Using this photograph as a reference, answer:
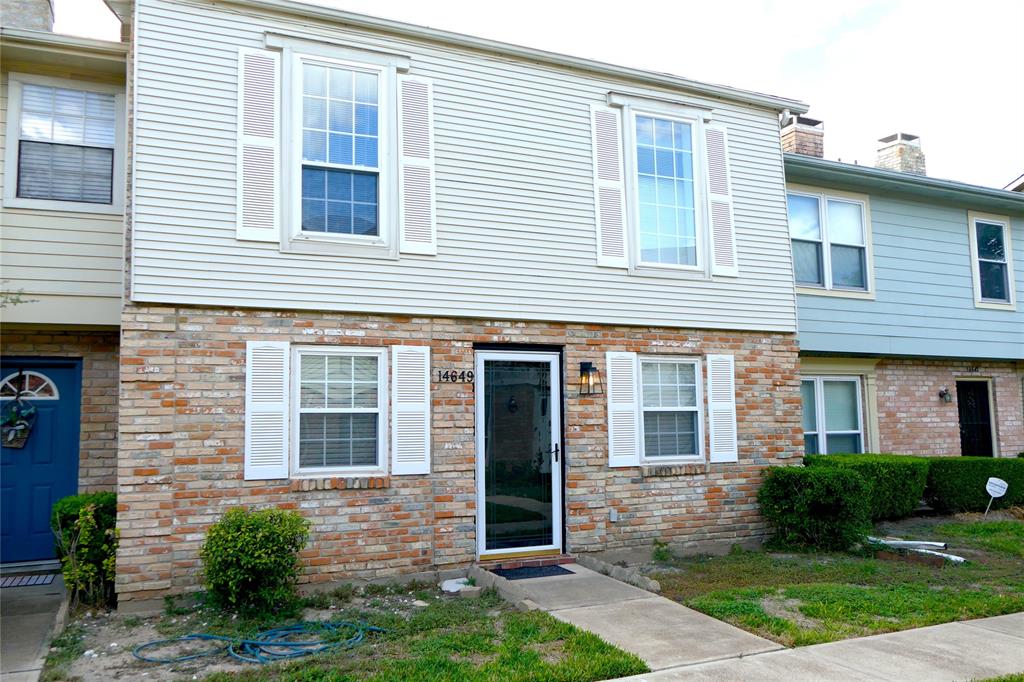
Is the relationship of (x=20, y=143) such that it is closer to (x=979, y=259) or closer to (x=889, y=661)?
(x=889, y=661)

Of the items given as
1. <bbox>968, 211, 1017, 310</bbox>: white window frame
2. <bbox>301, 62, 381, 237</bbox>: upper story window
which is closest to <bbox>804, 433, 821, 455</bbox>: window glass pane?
<bbox>968, 211, 1017, 310</bbox>: white window frame

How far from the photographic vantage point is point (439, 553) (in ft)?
25.7

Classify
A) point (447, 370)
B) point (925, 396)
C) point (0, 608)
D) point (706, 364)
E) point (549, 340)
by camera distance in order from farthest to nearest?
point (925, 396), point (706, 364), point (549, 340), point (447, 370), point (0, 608)

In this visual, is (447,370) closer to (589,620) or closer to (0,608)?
(589,620)

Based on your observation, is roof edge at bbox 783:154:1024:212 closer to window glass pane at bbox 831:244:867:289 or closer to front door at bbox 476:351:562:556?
window glass pane at bbox 831:244:867:289

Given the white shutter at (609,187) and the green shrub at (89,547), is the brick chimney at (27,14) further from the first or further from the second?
the white shutter at (609,187)

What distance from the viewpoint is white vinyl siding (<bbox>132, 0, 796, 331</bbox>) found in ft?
23.6

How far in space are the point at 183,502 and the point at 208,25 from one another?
4.57 metres

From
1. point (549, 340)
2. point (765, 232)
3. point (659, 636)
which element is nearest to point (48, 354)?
point (549, 340)

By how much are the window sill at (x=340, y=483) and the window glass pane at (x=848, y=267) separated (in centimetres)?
806

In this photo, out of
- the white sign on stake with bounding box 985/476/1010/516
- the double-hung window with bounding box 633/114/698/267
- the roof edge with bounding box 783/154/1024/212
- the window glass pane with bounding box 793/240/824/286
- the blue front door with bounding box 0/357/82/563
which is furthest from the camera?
the window glass pane with bounding box 793/240/824/286

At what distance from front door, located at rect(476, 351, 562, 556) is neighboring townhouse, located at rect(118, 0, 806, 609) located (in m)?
0.03

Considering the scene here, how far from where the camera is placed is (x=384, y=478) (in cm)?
761

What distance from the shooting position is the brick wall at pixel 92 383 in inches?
323
